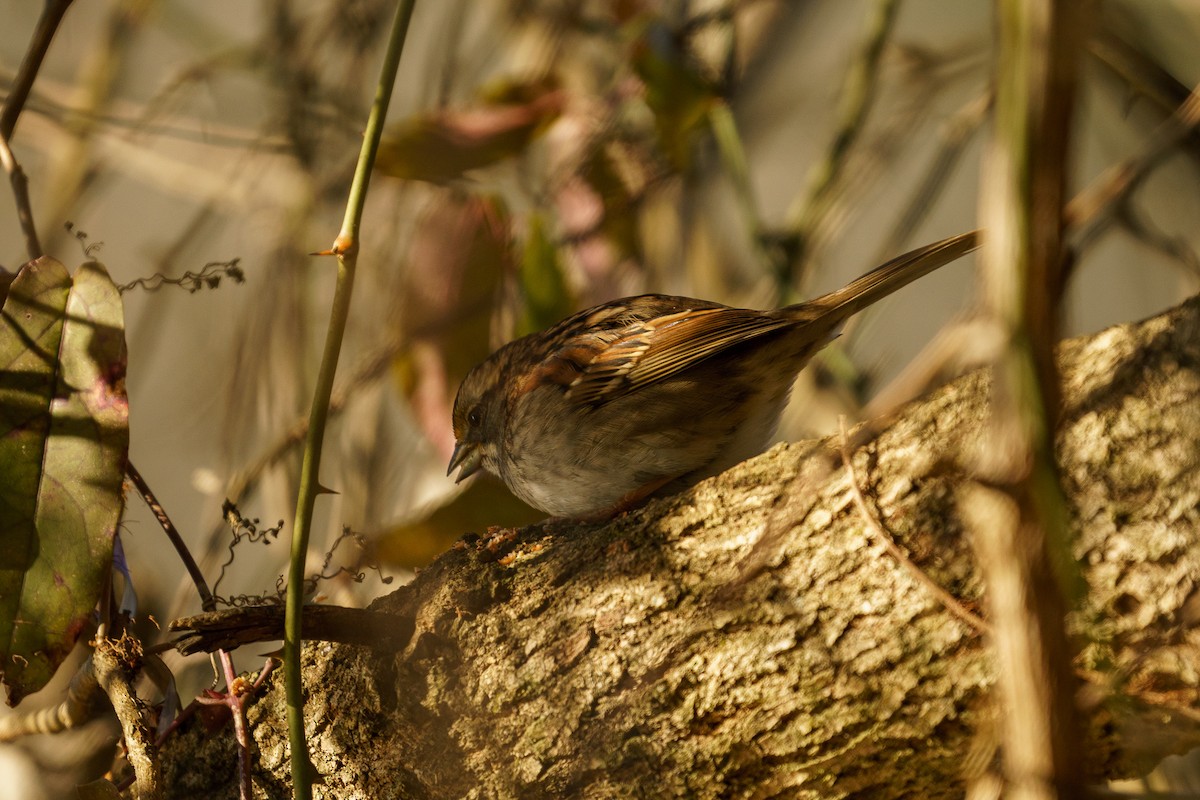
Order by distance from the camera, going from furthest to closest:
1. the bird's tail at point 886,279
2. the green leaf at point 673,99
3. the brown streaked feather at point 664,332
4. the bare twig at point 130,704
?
the green leaf at point 673,99 → the brown streaked feather at point 664,332 → the bird's tail at point 886,279 → the bare twig at point 130,704

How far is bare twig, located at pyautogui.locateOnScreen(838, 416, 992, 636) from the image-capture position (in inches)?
49.6

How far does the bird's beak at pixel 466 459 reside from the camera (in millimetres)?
3006

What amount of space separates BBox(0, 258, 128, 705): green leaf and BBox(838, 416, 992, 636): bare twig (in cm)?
108

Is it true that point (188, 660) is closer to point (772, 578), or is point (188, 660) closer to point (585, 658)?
point (585, 658)

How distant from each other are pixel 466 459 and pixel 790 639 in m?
1.76

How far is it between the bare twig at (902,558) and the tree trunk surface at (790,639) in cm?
1

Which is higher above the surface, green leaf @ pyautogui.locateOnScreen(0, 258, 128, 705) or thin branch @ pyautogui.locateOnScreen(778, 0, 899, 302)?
thin branch @ pyautogui.locateOnScreen(778, 0, 899, 302)

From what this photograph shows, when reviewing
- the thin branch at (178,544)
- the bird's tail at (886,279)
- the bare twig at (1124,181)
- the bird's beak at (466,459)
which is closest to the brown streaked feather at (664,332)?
the bird's tail at (886,279)

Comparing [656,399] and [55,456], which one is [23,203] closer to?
[55,456]

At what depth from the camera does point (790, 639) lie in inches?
55.5

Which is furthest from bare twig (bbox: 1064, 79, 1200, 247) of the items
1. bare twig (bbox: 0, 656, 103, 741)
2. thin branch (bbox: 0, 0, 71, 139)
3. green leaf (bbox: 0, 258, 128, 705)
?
thin branch (bbox: 0, 0, 71, 139)

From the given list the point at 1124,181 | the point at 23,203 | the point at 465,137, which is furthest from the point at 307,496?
the point at 465,137

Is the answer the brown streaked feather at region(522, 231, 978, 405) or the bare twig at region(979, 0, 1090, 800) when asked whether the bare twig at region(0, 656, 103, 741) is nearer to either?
the brown streaked feather at region(522, 231, 978, 405)

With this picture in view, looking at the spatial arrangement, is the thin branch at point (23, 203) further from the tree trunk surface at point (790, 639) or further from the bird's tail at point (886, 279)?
the bird's tail at point (886, 279)
